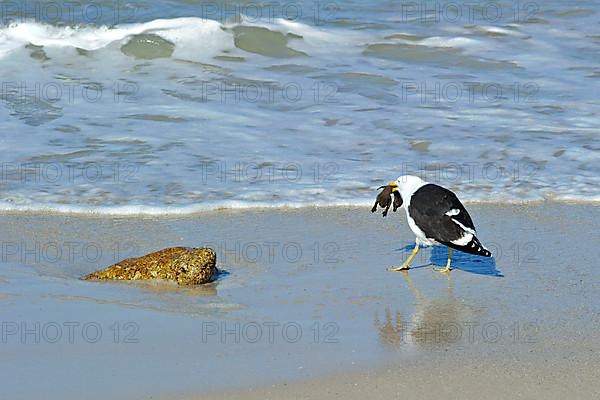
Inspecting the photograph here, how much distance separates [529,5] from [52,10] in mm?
7040

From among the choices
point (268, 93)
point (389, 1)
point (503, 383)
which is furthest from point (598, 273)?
point (389, 1)

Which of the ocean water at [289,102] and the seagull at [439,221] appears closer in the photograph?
the seagull at [439,221]

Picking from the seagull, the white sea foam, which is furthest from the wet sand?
the white sea foam

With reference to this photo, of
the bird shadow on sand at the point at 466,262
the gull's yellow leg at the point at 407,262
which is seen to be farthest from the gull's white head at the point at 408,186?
the bird shadow on sand at the point at 466,262

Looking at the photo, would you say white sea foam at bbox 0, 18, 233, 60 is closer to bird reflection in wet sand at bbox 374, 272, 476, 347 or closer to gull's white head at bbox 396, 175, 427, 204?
gull's white head at bbox 396, 175, 427, 204

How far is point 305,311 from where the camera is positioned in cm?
460

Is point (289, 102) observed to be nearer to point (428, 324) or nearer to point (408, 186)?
point (408, 186)

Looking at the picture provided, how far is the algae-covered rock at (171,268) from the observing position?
495 cm

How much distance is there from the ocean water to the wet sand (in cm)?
56

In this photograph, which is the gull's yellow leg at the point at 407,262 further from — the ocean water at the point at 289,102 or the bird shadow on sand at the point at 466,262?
the ocean water at the point at 289,102

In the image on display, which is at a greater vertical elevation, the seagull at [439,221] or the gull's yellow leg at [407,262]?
the seagull at [439,221]

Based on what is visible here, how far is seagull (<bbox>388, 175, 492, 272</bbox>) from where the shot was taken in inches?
196

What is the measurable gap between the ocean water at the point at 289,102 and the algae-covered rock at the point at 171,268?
138 centimetres

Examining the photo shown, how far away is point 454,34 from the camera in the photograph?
12930 mm
